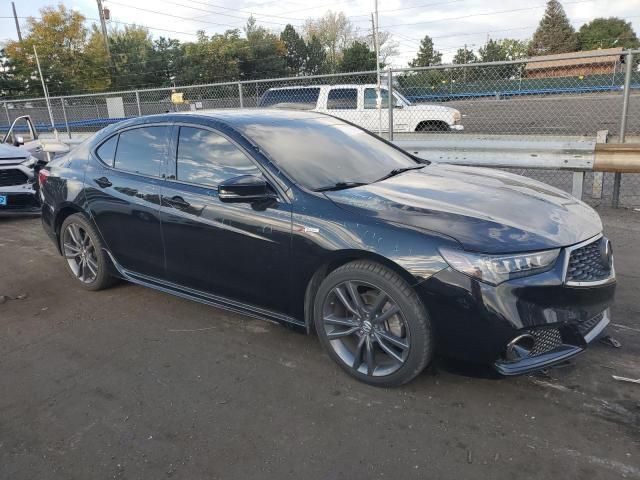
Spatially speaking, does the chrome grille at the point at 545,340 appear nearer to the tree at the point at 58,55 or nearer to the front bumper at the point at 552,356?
the front bumper at the point at 552,356

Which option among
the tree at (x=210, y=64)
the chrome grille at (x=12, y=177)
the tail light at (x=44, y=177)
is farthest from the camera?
the tree at (x=210, y=64)

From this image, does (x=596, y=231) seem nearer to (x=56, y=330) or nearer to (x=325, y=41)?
(x=56, y=330)

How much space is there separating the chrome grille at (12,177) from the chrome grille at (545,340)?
7902mm

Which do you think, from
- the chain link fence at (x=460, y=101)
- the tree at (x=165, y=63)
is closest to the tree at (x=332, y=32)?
the tree at (x=165, y=63)

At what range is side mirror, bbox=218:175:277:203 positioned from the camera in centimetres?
318

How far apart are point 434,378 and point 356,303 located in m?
0.66

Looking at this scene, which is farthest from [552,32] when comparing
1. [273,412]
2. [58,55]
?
[273,412]

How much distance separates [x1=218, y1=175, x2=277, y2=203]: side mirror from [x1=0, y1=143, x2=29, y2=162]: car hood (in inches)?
246

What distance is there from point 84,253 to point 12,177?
165 inches

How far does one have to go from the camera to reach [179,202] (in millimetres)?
3729

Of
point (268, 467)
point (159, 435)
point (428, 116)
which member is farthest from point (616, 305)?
point (428, 116)

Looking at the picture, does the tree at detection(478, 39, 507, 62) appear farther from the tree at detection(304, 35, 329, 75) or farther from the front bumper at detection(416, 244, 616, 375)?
the front bumper at detection(416, 244, 616, 375)

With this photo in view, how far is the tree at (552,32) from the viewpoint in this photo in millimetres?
78438

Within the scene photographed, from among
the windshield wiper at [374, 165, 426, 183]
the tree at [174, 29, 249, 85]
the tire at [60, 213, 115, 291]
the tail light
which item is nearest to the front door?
the windshield wiper at [374, 165, 426, 183]
